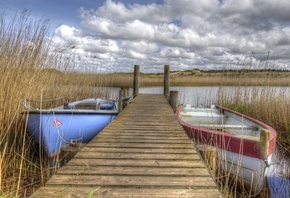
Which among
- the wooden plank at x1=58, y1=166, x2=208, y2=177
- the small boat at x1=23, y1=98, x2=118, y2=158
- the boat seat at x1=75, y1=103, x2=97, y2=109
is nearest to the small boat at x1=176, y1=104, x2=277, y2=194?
the wooden plank at x1=58, y1=166, x2=208, y2=177

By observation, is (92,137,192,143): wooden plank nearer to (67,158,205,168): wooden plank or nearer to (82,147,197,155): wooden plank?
(82,147,197,155): wooden plank

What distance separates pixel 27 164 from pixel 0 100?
124 centimetres

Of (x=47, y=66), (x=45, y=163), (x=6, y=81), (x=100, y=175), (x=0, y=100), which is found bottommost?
(x=45, y=163)

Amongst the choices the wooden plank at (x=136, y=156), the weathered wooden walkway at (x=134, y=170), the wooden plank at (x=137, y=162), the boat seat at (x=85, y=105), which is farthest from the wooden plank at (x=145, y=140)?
the boat seat at (x=85, y=105)

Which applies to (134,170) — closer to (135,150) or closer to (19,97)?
(135,150)

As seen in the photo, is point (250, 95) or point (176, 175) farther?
point (250, 95)

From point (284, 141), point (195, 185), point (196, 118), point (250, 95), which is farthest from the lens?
point (250, 95)

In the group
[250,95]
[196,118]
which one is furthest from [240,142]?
[250,95]

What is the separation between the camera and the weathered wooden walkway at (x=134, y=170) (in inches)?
74.3

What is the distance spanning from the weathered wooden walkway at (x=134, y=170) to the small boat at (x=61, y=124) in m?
1.34

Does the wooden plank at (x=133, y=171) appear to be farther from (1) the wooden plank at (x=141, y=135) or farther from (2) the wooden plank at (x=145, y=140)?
(1) the wooden plank at (x=141, y=135)

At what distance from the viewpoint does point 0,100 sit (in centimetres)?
356

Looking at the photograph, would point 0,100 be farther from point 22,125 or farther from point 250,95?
point 250,95

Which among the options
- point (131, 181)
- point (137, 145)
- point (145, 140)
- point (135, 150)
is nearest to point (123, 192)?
point (131, 181)
